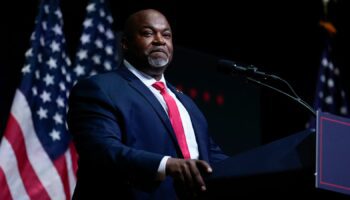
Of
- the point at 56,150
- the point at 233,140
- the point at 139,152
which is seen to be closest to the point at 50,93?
the point at 56,150

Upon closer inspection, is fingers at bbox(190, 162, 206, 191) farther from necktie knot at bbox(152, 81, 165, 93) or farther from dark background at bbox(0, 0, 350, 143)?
dark background at bbox(0, 0, 350, 143)

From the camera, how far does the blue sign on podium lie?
178 centimetres

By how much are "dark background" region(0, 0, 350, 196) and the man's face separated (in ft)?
7.18

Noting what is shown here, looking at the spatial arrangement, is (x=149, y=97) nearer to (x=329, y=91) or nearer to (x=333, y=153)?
(x=333, y=153)

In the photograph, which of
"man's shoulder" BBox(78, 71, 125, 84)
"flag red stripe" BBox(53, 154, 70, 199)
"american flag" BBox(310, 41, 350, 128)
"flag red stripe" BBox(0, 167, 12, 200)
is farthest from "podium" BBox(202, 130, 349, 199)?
"american flag" BBox(310, 41, 350, 128)

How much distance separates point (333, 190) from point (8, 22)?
3.19 m

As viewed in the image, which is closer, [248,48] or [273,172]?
[273,172]

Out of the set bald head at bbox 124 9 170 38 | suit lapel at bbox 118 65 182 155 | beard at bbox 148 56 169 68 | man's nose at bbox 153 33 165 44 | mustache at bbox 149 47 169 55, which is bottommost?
suit lapel at bbox 118 65 182 155

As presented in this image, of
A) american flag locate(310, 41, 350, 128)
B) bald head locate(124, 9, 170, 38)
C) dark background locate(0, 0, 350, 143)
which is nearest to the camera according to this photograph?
bald head locate(124, 9, 170, 38)

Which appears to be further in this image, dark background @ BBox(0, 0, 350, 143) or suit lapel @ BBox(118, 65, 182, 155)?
dark background @ BBox(0, 0, 350, 143)

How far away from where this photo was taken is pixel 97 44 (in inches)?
188

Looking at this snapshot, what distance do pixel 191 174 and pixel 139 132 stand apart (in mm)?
509

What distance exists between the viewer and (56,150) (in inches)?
165

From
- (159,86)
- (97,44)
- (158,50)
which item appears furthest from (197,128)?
(97,44)
